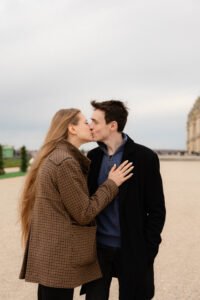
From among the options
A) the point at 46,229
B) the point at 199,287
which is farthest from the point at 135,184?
the point at 199,287

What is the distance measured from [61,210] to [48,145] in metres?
0.42

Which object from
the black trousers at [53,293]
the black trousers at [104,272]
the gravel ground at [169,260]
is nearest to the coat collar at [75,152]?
the black trousers at [104,272]

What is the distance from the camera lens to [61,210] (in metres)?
2.71

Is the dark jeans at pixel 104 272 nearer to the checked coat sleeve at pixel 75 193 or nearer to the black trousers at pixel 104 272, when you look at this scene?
the black trousers at pixel 104 272

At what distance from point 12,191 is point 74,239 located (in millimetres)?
14811

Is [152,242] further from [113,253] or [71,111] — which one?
[71,111]

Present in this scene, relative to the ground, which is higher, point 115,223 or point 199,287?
point 115,223

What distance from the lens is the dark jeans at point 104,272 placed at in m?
3.04

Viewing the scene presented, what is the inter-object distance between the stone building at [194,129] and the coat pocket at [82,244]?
3482 inches

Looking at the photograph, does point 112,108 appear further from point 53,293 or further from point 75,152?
point 53,293

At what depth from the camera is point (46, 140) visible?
288 cm

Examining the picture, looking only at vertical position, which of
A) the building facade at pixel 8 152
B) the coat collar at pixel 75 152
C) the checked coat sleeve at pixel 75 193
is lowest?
the building facade at pixel 8 152

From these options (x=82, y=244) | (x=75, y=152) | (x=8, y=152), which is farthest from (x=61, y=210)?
(x=8, y=152)

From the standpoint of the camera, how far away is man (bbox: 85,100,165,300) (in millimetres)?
2969
